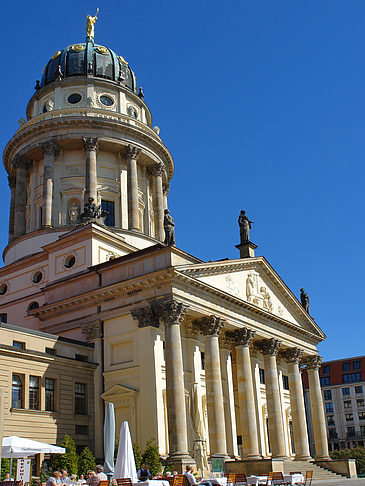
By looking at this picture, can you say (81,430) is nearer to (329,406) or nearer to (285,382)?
(285,382)

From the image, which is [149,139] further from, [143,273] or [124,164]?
[143,273]

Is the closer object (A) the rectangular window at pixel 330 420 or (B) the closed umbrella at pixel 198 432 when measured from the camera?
(B) the closed umbrella at pixel 198 432

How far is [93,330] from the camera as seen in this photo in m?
37.6

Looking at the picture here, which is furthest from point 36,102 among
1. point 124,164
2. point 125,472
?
point 125,472

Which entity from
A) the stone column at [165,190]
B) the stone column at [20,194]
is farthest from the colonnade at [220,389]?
the stone column at [20,194]

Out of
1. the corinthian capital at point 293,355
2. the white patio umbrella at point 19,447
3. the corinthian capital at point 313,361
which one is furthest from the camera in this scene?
the corinthian capital at point 313,361

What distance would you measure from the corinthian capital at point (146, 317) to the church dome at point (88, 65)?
3065cm

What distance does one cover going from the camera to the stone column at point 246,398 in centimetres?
3834

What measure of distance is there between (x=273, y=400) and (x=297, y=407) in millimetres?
4897

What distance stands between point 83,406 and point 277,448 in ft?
49.1

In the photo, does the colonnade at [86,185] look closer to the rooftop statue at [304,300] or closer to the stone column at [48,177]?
the stone column at [48,177]

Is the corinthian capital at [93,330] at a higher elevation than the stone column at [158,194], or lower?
lower

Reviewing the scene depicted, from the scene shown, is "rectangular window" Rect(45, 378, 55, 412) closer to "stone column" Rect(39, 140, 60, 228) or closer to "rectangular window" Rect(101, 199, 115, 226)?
"stone column" Rect(39, 140, 60, 228)

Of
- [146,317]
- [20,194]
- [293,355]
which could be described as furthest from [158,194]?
[146,317]
